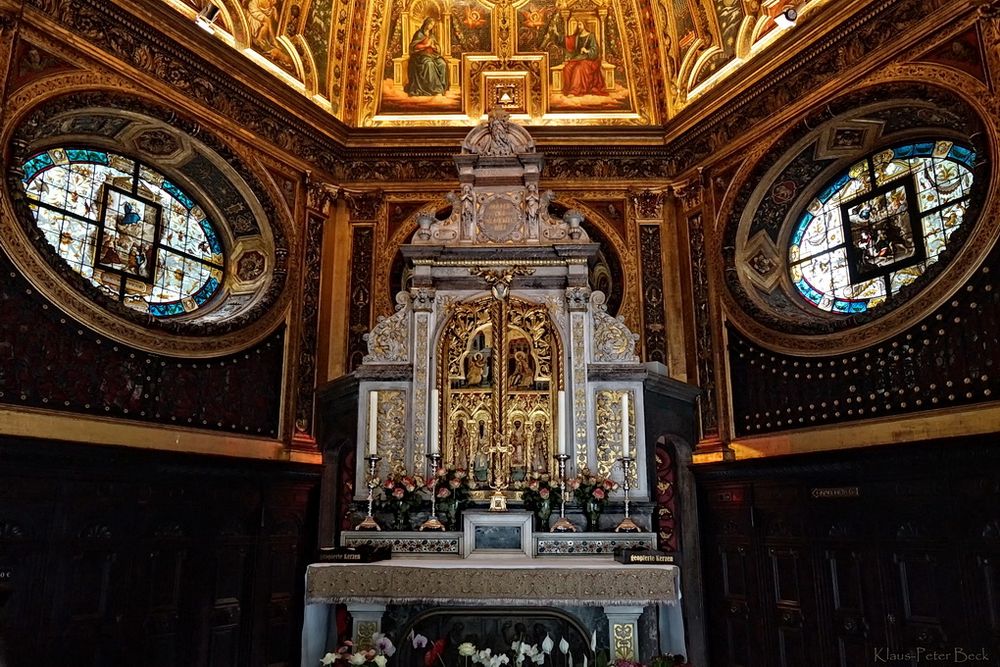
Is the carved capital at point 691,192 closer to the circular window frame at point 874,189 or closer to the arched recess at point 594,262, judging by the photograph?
the arched recess at point 594,262

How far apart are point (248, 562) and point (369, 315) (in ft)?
13.4

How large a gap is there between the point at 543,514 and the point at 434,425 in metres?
1.74

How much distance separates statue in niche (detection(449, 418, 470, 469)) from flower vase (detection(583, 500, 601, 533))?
161 cm

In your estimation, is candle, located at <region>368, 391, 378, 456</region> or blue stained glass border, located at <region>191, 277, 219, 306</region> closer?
candle, located at <region>368, 391, 378, 456</region>

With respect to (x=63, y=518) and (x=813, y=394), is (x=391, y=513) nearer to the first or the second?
(x=63, y=518)

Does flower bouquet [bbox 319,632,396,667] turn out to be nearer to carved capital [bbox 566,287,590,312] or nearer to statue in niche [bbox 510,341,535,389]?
statue in niche [bbox 510,341,535,389]

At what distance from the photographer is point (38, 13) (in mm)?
8328

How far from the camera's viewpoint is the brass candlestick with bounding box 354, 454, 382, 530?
8617 millimetres

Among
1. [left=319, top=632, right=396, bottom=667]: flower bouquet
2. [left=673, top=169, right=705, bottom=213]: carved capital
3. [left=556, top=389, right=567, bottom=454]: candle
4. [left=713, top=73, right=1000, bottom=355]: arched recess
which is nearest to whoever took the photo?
[left=319, top=632, right=396, bottom=667]: flower bouquet

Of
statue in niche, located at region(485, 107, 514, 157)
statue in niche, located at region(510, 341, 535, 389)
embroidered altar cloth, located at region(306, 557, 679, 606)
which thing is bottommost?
embroidered altar cloth, located at region(306, 557, 679, 606)

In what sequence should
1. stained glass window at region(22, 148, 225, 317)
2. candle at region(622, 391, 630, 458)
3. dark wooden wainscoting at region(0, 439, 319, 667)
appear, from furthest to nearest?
candle at region(622, 391, 630, 458) < stained glass window at region(22, 148, 225, 317) < dark wooden wainscoting at region(0, 439, 319, 667)

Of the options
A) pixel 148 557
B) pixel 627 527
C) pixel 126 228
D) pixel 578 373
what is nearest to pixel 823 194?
pixel 578 373

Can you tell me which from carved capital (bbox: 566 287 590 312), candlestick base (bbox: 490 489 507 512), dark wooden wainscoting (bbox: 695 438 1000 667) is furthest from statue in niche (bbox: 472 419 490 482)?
dark wooden wainscoting (bbox: 695 438 1000 667)

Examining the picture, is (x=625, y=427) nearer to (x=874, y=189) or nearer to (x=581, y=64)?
(x=874, y=189)
